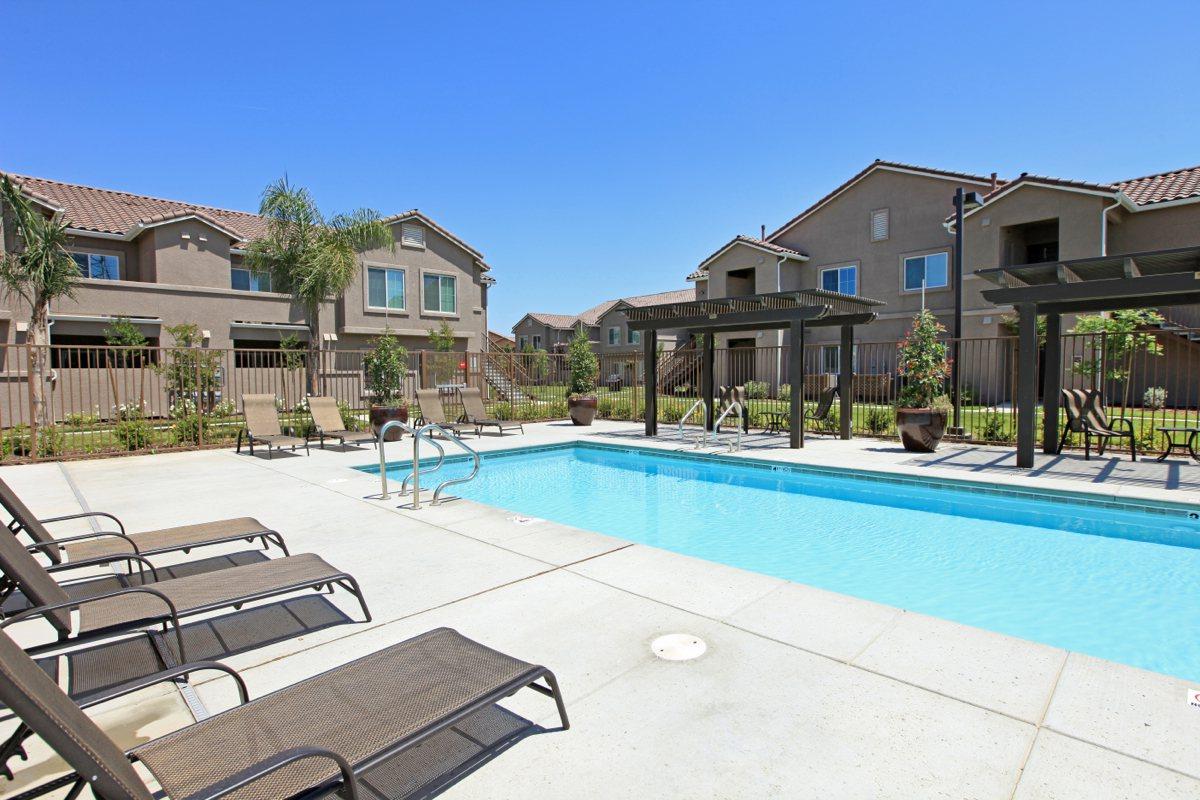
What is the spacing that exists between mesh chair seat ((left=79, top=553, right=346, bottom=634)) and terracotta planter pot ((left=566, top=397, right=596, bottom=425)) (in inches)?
489

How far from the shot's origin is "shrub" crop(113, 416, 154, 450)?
1172 cm

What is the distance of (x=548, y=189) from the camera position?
2603 centimetres

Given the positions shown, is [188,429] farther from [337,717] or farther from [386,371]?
[337,717]

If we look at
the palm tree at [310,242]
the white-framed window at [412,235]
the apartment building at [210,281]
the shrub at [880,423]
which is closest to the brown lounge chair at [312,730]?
the shrub at [880,423]

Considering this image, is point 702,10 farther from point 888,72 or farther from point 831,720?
point 831,720

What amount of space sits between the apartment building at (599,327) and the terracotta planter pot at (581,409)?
23.2m

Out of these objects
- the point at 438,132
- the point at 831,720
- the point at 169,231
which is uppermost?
the point at 438,132

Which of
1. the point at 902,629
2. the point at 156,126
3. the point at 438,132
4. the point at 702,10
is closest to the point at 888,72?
the point at 702,10

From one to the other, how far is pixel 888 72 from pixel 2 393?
2505cm

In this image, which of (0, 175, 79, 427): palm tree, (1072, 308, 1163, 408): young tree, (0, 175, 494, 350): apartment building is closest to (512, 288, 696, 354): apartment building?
(0, 175, 494, 350): apartment building

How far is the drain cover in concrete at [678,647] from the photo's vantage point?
3.28 metres

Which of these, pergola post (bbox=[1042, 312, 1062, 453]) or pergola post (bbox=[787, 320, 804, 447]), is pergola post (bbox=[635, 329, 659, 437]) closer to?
pergola post (bbox=[787, 320, 804, 447])

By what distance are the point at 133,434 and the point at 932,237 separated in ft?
84.9

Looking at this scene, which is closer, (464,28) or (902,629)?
(902,629)
